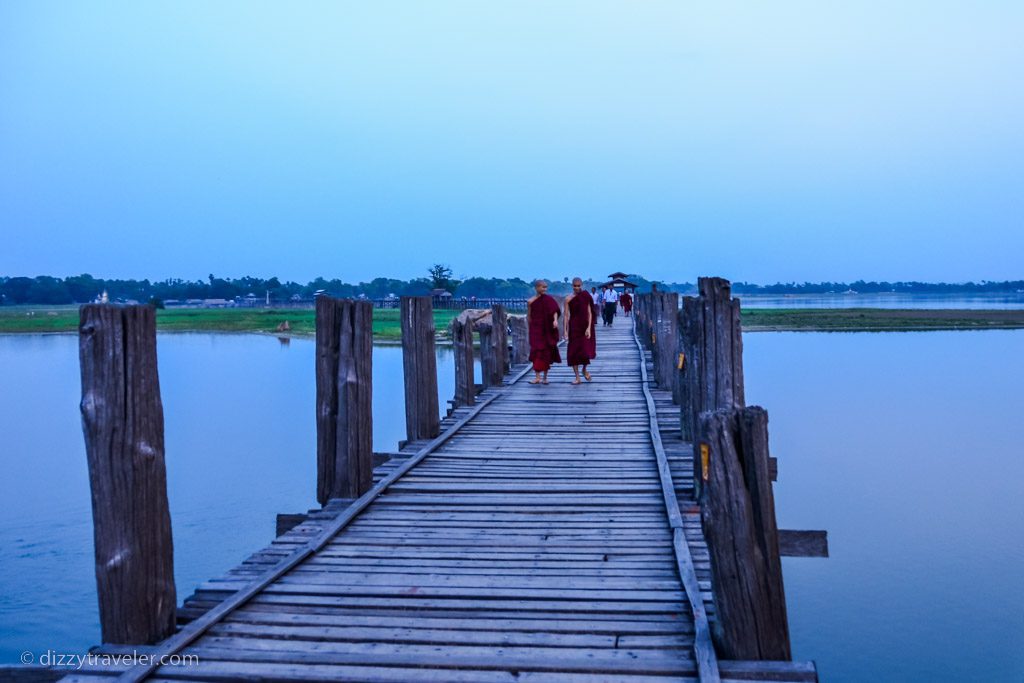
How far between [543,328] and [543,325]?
6 centimetres

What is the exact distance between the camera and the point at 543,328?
12016 mm

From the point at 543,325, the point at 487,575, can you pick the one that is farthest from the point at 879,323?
the point at 487,575

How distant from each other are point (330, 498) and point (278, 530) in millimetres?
391

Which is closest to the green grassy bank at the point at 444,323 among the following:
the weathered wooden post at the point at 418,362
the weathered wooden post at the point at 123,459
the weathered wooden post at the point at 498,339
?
the weathered wooden post at the point at 498,339

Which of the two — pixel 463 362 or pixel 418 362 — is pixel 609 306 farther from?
pixel 418 362

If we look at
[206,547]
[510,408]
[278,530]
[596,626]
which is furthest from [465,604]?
[206,547]

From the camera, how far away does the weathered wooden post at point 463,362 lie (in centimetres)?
1116

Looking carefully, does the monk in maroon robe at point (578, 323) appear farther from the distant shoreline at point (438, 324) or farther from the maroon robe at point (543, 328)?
the distant shoreline at point (438, 324)

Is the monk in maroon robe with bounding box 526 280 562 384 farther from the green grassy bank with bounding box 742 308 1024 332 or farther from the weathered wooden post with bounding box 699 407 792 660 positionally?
the green grassy bank with bounding box 742 308 1024 332

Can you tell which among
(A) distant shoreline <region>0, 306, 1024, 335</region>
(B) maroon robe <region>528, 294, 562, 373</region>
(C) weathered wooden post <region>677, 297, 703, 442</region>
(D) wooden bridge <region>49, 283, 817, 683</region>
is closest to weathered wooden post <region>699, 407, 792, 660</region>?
(D) wooden bridge <region>49, 283, 817, 683</region>

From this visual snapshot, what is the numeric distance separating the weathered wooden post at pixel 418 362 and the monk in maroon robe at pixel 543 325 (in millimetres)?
3684

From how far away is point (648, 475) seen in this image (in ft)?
21.4

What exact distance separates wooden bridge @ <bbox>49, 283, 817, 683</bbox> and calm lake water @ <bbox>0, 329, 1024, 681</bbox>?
441 cm

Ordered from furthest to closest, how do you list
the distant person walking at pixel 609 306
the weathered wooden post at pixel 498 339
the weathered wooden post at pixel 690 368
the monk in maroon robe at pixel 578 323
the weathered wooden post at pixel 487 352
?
1. the distant person walking at pixel 609 306
2. the weathered wooden post at pixel 498 339
3. the weathered wooden post at pixel 487 352
4. the monk in maroon robe at pixel 578 323
5. the weathered wooden post at pixel 690 368
